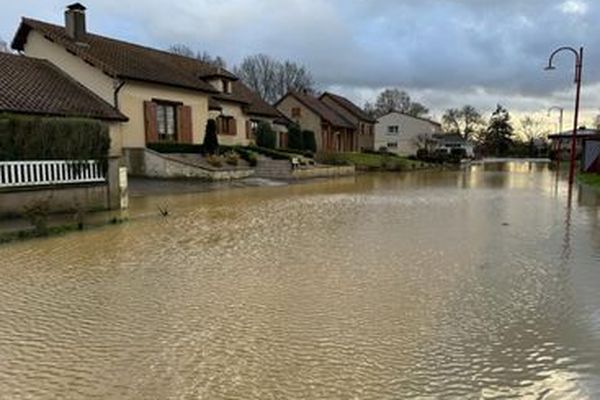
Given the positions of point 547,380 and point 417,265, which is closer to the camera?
A: point 547,380

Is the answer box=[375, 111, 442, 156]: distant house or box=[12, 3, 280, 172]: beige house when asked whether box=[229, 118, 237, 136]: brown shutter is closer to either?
box=[12, 3, 280, 172]: beige house

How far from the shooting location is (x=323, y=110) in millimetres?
57719

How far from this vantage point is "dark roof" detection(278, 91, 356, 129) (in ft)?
180

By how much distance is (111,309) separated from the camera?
6426 mm

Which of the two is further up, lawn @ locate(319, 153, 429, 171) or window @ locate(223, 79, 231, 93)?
window @ locate(223, 79, 231, 93)

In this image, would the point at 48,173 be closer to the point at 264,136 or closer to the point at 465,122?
the point at 264,136

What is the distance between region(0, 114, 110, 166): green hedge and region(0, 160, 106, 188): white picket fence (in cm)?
25

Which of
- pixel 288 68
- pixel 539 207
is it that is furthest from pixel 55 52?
pixel 288 68

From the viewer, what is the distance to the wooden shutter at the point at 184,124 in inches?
1177

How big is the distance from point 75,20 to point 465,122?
9671 cm

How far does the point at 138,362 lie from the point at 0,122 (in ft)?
35.1

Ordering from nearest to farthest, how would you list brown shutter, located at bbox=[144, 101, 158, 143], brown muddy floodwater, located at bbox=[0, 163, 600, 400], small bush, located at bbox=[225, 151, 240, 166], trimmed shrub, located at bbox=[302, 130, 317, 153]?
brown muddy floodwater, located at bbox=[0, 163, 600, 400] < brown shutter, located at bbox=[144, 101, 158, 143] < small bush, located at bbox=[225, 151, 240, 166] < trimmed shrub, located at bbox=[302, 130, 317, 153]

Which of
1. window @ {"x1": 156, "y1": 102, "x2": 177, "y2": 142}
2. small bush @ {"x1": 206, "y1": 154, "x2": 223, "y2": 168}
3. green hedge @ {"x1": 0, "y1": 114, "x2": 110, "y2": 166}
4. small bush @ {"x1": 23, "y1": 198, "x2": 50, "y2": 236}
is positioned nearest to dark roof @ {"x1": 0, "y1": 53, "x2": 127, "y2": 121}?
window @ {"x1": 156, "y1": 102, "x2": 177, "y2": 142}

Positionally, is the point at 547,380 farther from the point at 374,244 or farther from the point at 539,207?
the point at 539,207
